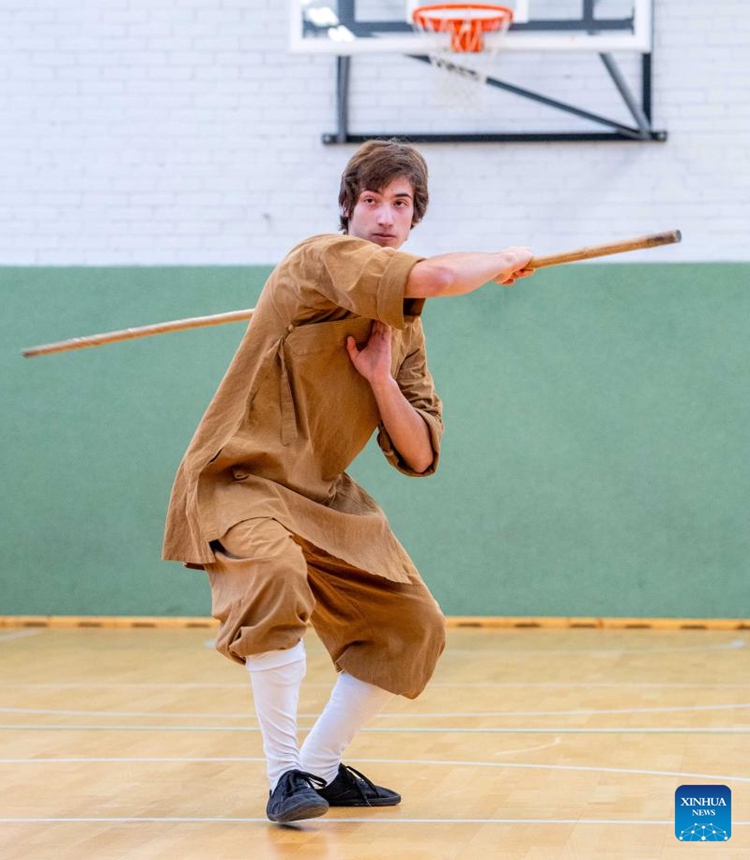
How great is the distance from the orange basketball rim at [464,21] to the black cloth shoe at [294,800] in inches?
181

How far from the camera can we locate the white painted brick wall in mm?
7727

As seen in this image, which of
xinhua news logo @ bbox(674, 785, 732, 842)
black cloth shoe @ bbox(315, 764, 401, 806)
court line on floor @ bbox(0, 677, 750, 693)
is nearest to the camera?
xinhua news logo @ bbox(674, 785, 732, 842)

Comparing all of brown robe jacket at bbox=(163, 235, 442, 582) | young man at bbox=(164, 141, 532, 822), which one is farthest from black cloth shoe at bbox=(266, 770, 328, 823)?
brown robe jacket at bbox=(163, 235, 442, 582)

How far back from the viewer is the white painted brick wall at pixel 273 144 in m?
7.73

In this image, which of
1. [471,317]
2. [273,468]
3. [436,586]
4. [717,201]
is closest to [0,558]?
[436,586]

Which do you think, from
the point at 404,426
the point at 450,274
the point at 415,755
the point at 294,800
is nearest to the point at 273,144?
the point at 415,755

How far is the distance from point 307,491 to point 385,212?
→ 25.2 inches

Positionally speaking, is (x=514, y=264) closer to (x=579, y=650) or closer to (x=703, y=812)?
(x=703, y=812)

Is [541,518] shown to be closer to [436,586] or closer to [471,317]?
[436,586]

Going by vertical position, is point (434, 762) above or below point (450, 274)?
below

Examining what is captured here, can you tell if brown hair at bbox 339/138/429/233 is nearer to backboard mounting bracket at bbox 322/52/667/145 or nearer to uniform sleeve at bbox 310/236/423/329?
uniform sleeve at bbox 310/236/423/329

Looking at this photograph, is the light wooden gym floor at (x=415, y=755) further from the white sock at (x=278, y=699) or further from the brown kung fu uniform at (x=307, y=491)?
the brown kung fu uniform at (x=307, y=491)

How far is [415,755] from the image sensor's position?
3.92m

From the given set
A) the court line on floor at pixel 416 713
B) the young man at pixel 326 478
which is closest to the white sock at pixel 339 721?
the young man at pixel 326 478
